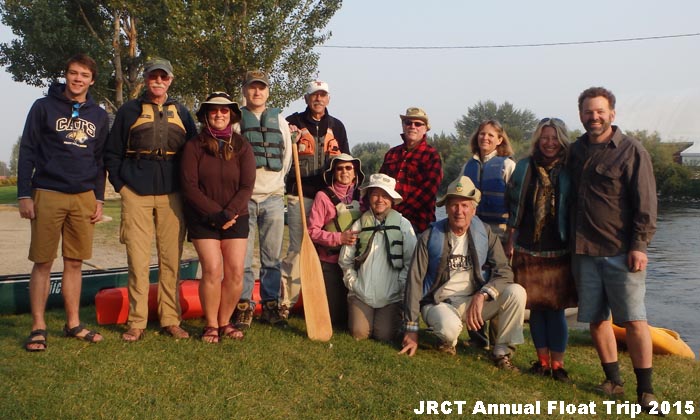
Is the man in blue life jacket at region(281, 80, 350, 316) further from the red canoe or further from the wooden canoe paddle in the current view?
the red canoe

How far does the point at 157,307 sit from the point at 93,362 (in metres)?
1.10

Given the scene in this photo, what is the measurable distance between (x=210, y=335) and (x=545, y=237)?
2616 millimetres

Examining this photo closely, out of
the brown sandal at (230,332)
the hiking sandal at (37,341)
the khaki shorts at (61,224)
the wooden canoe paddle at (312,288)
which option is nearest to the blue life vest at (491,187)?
the wooden canoe paddle at (312,288)

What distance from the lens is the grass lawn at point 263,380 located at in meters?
3.73

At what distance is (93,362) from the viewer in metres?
4.32

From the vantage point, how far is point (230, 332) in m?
4.98

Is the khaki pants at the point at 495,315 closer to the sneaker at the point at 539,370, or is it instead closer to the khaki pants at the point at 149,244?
the sneaker at the point at 539,370

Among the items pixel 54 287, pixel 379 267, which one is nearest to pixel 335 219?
pixel 379 267

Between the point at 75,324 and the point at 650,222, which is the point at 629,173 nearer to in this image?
the point at 650,222

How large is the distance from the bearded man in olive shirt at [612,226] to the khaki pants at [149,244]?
2.96 m

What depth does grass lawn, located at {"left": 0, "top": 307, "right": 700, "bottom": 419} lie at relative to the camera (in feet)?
12.2

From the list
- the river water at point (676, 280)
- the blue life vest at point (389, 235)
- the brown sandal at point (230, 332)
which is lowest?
the river water at point (676, 280)

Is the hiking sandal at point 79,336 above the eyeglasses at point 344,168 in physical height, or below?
below

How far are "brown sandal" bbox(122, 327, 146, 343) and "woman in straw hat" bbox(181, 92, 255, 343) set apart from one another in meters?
0.50
